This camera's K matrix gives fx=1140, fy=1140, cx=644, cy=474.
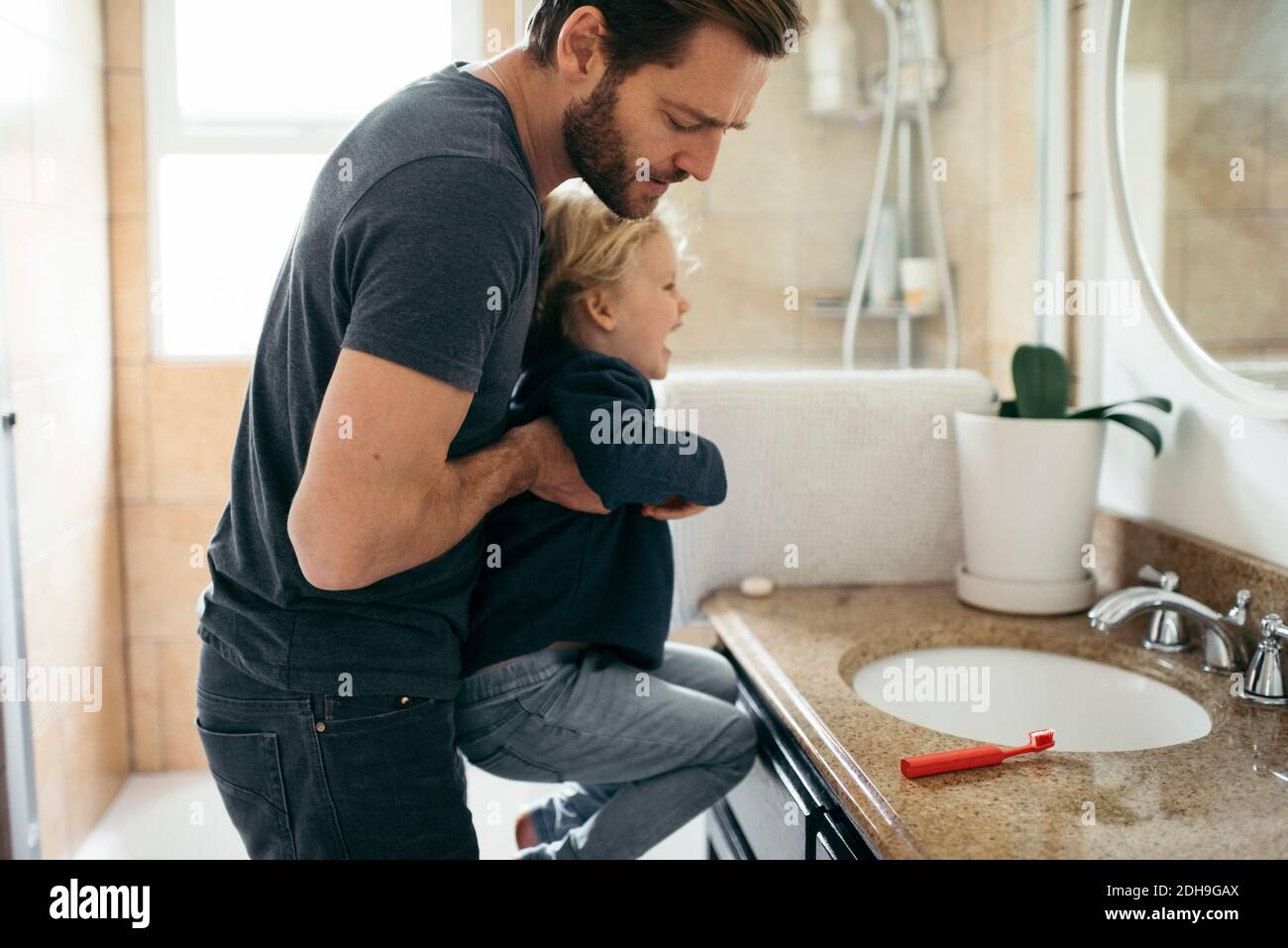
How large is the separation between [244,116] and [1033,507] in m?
1.66

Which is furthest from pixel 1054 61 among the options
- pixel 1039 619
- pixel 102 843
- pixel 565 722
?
pixel 102 843

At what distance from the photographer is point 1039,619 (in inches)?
54.4

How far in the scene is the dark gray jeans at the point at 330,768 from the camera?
1.02m

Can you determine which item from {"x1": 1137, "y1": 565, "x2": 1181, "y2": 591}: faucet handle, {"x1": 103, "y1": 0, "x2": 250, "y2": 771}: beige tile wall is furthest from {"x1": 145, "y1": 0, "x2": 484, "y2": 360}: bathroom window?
{"x1": 1137, "y1": 565, "x2": 1181, "y2": 591}: faucet handle

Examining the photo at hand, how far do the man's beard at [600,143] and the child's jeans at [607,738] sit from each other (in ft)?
1.57

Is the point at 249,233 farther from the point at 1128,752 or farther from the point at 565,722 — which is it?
the point at 1128,752

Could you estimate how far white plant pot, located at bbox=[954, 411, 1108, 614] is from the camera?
136 centimetres

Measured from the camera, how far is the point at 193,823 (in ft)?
7.12

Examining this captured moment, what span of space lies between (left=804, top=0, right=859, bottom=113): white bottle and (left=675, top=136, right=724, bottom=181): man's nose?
2.48ft

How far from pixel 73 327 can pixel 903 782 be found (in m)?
1.83
